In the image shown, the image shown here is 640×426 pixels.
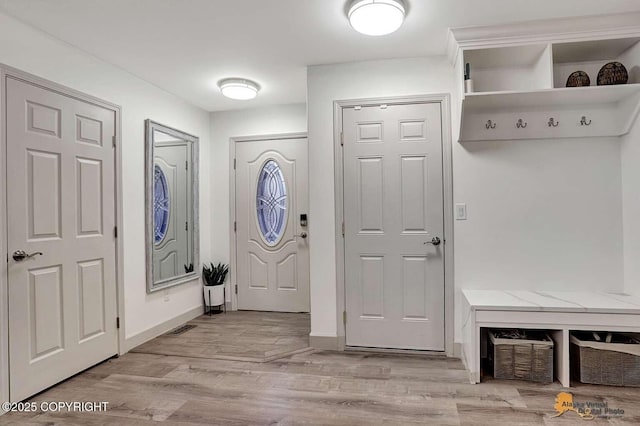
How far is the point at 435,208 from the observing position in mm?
3119

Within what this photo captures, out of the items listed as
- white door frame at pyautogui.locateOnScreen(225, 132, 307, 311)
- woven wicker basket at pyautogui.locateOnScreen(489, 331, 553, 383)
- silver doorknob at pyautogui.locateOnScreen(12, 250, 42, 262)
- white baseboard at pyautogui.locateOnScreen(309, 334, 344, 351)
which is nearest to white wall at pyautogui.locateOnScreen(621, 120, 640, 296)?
woven wicker basket at pyautogui.locateOnScreen(489, 331, 553, 383)

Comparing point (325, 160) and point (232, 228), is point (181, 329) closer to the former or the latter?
point (232, 228)

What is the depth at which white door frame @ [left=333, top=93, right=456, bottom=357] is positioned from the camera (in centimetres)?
309

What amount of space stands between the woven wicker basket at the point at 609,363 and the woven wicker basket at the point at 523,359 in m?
0.20

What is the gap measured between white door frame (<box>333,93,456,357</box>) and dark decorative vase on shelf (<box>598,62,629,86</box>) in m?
1.02

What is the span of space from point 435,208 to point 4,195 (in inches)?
114

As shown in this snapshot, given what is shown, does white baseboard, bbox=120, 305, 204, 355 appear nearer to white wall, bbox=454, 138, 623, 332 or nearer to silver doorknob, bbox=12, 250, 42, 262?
silver doorknob, bbox=12, 250, 42, 262

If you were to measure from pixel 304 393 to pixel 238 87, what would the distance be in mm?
2700


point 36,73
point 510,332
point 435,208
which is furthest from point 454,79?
point 36,73

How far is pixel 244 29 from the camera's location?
268cm

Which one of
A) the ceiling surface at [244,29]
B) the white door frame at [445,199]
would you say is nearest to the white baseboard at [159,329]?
the white door frame at [445,199]

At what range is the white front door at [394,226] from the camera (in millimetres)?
3129

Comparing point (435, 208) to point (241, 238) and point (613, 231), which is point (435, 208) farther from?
point (241, 238)

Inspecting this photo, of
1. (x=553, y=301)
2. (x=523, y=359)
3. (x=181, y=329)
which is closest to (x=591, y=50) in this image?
(x=553, y=301)
